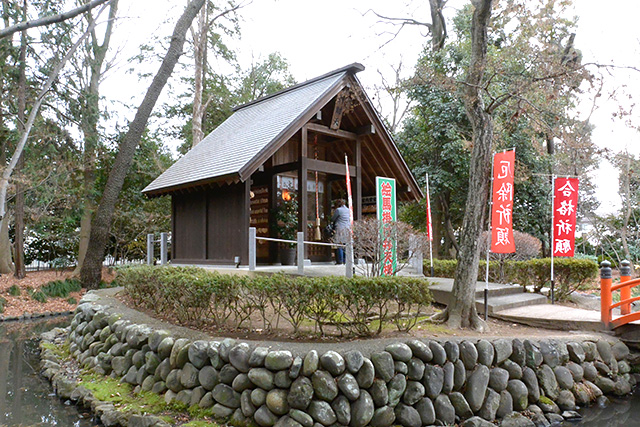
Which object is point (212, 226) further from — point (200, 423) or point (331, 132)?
point (200, 423)

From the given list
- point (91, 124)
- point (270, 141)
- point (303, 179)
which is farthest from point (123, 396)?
point (91, 124)

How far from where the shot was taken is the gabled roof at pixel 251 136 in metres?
9.59

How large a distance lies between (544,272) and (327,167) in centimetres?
573

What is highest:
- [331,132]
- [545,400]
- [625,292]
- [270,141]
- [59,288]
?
[331,132]

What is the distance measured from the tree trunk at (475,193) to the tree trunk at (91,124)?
1421 cm

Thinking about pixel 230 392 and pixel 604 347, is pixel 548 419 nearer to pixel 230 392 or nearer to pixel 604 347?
pixel 604 347

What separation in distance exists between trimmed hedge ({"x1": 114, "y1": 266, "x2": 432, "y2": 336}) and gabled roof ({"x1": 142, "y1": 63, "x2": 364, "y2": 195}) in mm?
3301

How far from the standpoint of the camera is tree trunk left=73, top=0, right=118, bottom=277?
16391 mm

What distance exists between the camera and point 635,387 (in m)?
6.61

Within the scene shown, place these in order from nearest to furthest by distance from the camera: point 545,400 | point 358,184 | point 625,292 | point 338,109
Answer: point 545,400, point 625,292, point 338,109, point 358,184

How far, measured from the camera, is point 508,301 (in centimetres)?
812

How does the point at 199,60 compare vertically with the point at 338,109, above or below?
above

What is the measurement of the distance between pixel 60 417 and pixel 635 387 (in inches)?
322

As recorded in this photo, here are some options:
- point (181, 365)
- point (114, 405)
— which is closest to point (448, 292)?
point (181, 365)
